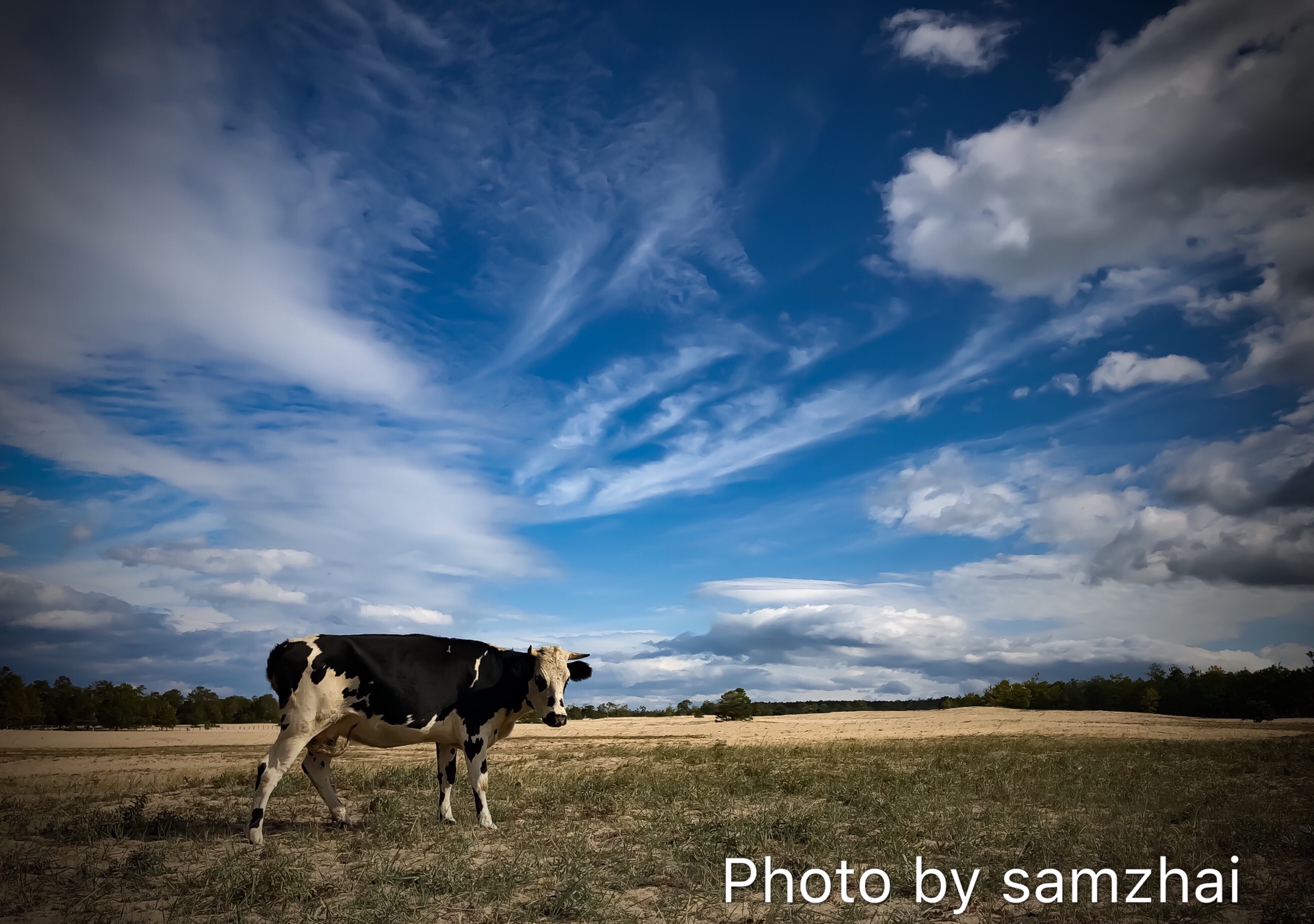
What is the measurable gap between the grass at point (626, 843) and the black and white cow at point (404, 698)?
2.37ft

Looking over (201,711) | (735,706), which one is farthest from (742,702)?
(201,711)

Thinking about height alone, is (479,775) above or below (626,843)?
above

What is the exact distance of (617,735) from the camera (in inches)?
1631

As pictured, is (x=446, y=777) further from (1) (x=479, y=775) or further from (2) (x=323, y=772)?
(2) (x=323, y=772)

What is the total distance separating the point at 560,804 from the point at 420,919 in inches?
235

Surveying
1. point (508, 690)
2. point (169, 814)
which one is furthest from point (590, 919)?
point (169, 814)

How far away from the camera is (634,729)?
49.8m

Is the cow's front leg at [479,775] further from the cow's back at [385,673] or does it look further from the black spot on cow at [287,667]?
the black spot on cow at [287,667]

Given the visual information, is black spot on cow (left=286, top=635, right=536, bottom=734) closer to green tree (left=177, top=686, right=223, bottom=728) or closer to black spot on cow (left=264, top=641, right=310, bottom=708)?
black spot on cow (left=264, top=641, right=310, bottom=708)

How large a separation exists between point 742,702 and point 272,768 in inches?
→ 2153

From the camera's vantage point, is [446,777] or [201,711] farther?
[201,711]

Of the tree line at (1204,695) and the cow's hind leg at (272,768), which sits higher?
the cow's hind leg at (272,768)

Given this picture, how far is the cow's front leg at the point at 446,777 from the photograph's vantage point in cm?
1043

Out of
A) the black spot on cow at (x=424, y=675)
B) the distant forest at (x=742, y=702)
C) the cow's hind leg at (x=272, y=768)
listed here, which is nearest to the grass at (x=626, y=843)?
the cow's hind leg at (x=272, y=768)
